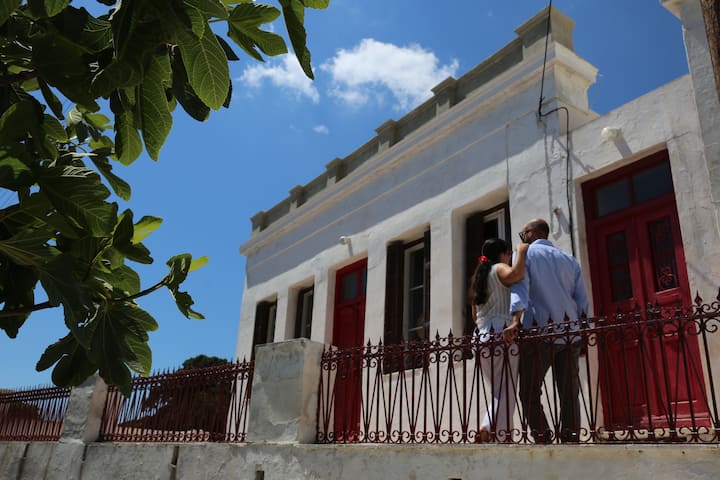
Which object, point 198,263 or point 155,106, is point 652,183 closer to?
point 198,263

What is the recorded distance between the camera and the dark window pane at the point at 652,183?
22.7 feet

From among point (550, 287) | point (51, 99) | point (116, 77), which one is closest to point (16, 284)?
point (51, 99)

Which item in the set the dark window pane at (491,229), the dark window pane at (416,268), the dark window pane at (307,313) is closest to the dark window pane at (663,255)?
the dark window pane at (491,229)

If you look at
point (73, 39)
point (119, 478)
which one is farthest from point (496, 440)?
point (119, 478)

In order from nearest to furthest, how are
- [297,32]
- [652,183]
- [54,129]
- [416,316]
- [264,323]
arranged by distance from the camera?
1. [297,32]
2. [54,129]
3. [652,183]
4. [416,316]
5. [264,323]

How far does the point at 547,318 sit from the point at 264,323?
331 inches

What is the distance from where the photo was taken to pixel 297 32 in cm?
196

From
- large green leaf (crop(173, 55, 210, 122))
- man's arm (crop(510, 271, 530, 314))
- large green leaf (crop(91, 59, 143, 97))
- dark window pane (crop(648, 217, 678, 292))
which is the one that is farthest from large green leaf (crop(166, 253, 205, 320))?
dark window pane (crop(648, 217, 678, 292))

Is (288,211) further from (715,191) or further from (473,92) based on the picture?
(715,191)

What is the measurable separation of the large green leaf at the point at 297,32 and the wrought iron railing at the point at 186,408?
605cm

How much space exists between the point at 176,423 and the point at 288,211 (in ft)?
20.4

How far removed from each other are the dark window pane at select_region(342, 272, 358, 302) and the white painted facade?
0.28 m

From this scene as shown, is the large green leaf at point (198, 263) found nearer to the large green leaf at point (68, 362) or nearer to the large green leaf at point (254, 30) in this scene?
the large green leaf at point (68, 362)

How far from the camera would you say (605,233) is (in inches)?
288
